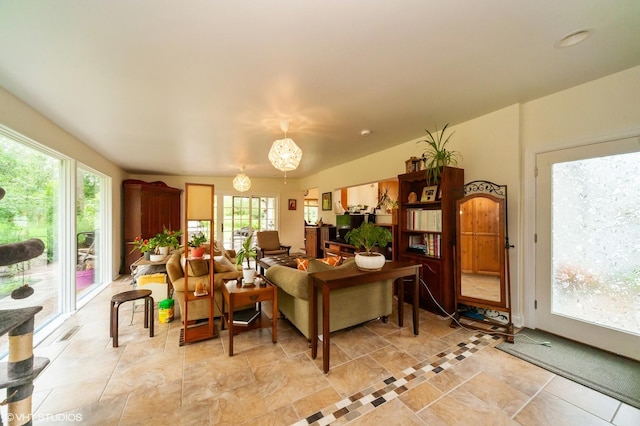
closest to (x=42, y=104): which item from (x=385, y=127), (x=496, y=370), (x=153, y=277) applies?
(x=153, y=277)

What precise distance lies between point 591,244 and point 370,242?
6.93ft

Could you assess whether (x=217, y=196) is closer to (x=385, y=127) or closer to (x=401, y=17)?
(x=385, y=127)

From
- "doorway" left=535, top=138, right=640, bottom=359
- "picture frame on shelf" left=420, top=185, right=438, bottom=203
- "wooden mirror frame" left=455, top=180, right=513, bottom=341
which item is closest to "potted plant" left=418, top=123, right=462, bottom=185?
"picture frame on shelf" left=420, top=185, right=438, bottom=203

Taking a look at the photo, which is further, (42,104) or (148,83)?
(42,104)

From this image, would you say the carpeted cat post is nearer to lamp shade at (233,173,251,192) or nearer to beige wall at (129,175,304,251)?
lamp shade at (233,173,251,192)

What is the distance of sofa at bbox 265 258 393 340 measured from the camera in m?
2.33

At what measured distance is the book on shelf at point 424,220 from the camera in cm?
308

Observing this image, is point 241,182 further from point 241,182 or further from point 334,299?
point 334,299

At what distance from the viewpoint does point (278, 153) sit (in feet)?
8.97

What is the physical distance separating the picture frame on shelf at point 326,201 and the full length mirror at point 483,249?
3.60 metres

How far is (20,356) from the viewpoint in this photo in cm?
113

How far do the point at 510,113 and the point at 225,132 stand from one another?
3538mm

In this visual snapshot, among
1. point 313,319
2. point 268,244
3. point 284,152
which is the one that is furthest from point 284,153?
point 268,244

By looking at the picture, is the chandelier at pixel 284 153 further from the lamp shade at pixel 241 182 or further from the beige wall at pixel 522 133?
the lamp shade at pixel 241 182
